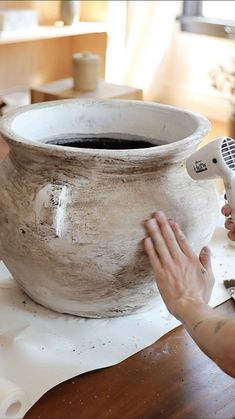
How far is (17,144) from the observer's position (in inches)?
34.2

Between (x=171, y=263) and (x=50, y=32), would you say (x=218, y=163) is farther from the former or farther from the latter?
(x=50, y=32)

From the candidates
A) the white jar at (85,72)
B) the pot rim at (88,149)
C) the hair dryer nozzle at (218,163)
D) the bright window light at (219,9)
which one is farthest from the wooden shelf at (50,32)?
the hair dryer nozzle at (218,163)

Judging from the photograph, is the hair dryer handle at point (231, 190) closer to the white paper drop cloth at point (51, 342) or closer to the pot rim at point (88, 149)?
the pot rim at point (88, 149)

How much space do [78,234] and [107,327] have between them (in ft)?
0.59

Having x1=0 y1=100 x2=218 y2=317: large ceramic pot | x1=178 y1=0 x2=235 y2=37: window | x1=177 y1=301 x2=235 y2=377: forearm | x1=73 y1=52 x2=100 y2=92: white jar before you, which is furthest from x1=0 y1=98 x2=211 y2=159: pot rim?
x1=178 y1=0 x2=235 y2=37: window

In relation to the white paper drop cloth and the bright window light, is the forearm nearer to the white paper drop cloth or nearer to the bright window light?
the white paper drop cloth

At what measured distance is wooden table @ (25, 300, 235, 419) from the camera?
772 millimetres

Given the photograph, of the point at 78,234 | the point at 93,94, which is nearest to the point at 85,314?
the point at 78,234

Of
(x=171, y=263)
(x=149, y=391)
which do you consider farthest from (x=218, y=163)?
(x=149, y=391)

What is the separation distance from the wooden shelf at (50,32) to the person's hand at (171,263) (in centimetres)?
196

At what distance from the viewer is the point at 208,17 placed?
3139 millimetres

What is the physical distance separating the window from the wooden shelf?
423 millimetres

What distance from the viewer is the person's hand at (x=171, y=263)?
2.81 ft

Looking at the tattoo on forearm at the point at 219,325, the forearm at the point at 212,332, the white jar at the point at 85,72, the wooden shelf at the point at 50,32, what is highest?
the tattoo on forearm at the point at 219,325
